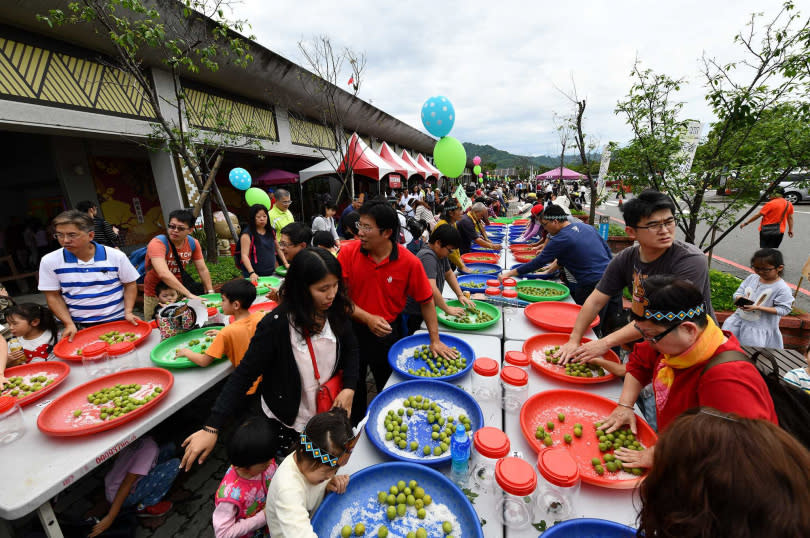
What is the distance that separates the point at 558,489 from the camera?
4.61ft

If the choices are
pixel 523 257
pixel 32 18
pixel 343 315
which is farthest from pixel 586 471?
pixel 32 18

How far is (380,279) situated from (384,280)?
0.04 m

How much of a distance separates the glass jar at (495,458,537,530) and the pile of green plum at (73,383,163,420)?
237cm

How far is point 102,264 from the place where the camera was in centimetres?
303

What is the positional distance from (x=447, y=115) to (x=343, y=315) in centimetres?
907

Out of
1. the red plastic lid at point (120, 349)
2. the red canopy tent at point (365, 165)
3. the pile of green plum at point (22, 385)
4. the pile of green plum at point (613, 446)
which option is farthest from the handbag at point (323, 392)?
the red canopy tent at point (365, 165)

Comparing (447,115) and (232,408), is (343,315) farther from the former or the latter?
(447,115)

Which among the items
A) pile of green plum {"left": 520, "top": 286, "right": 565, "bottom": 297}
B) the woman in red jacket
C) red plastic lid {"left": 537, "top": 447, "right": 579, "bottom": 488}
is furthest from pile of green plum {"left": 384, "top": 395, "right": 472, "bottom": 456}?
pile of green plum {"left": 520, "top": 286, "right": 565, "bottom": 297}

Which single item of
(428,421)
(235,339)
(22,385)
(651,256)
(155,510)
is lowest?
(155,510)

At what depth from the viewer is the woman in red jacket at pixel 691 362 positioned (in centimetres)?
134

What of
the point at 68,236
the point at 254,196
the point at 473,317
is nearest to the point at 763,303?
the point at 473,317

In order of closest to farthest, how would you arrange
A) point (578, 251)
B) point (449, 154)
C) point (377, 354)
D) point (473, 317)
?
point (377, 354)
point (473, 317)
point (578, 251)
point (449, 154)

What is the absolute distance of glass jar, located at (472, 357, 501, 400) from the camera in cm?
217

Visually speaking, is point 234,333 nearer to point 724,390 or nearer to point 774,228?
point 724,390
